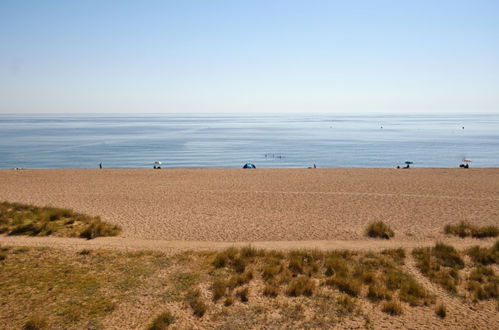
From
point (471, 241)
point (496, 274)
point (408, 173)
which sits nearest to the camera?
point (496, 274)

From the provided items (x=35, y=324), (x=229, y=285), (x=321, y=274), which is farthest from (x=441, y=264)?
(x=35, y=324)

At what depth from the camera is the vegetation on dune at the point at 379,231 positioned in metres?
14.9

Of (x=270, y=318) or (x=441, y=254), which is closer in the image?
(x=270, y=318)

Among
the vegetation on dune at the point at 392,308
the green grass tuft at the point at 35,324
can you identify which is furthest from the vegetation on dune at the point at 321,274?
the green grass tuft at the point at 35,324

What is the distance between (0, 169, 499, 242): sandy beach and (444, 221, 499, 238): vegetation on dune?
601mm

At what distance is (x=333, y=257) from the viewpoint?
1166 centimetres

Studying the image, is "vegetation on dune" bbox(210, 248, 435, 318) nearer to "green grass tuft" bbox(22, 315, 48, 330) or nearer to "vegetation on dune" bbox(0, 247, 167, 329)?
"vegetation on dune" bbox(0, 247, 167, 329)

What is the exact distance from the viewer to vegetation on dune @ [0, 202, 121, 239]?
1461 cm

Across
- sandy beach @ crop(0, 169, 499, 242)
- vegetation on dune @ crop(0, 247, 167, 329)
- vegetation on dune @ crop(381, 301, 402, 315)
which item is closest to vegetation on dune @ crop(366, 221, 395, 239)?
sandy beach @ crop(0, 169, 499, 242)

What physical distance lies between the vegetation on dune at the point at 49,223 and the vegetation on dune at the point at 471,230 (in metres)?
13.2

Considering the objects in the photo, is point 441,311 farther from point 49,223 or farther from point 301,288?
point 49,223

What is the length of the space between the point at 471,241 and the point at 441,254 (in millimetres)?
2978

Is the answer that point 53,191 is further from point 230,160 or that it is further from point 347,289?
point 230,160

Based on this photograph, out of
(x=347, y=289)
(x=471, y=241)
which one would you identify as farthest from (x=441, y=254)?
(x=347, y=289)
